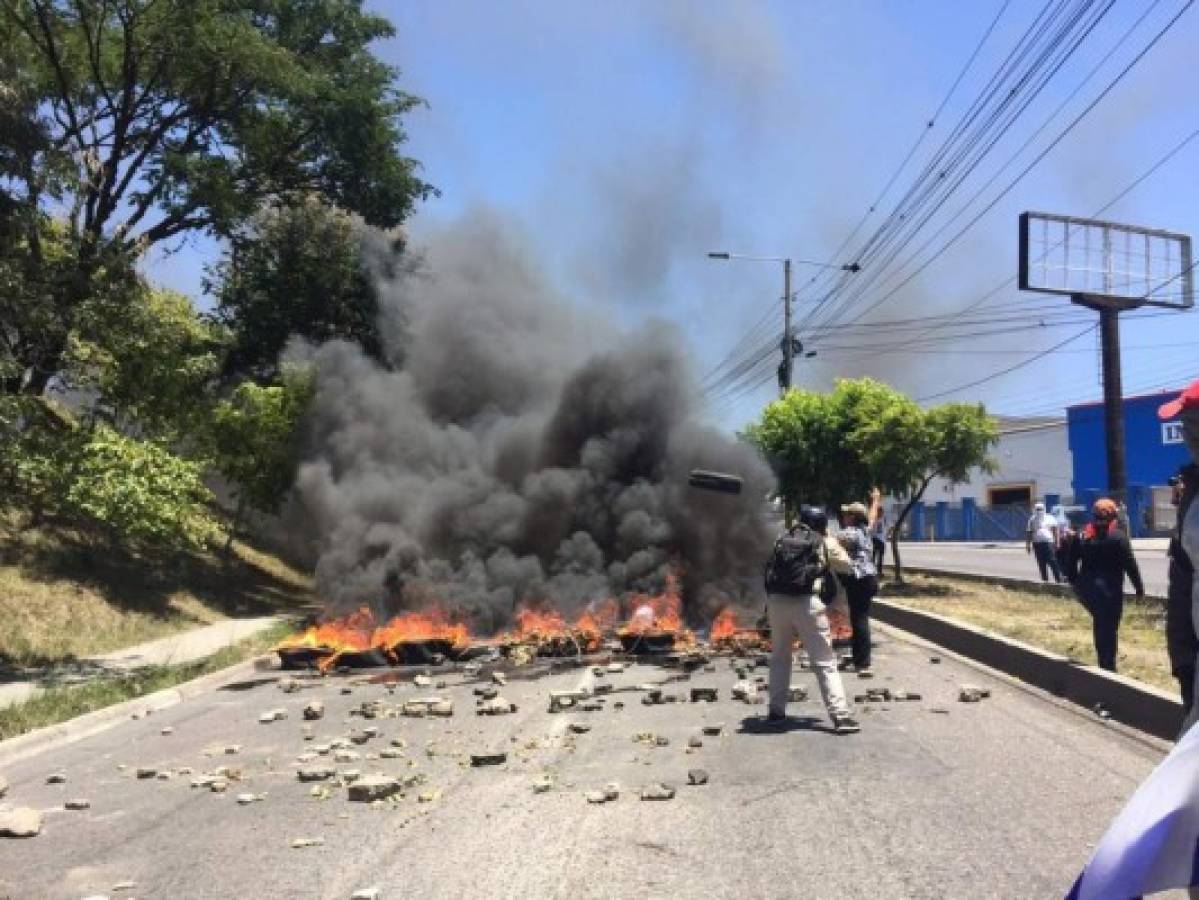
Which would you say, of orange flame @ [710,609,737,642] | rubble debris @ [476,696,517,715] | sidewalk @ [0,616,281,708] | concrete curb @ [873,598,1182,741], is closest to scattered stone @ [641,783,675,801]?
rubble debris @ [476,696,517,715]

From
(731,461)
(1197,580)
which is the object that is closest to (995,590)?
(731,461)

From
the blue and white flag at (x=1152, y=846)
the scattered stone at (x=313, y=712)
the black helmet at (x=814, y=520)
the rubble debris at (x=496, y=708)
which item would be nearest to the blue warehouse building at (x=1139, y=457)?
the black helmet at (x=814, y=520)

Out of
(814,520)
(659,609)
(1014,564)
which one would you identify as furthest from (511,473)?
(1014,564)

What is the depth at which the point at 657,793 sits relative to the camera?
19.5 feet

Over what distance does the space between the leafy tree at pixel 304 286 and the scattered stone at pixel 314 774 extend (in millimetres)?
15339

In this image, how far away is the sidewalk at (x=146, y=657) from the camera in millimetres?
10555

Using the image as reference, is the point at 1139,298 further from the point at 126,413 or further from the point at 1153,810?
the point at 1153,810

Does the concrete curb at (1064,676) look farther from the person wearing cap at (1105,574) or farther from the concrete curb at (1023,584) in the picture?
the concrete curb at (1023,584)

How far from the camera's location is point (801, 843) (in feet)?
16.5

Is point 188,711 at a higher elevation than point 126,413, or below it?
below

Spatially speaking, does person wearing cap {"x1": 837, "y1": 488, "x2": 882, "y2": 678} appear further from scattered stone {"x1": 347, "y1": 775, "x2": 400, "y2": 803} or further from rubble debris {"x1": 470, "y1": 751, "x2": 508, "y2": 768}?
scattered stone {"x1": 347, "y1": 775, "x2": 400, "y2": 803}

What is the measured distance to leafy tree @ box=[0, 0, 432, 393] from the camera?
36.1 ft

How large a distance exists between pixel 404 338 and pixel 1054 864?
675 inches

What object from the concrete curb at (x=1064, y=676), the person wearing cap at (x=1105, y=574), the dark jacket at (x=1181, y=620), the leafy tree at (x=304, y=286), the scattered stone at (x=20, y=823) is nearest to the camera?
the dark jacket at (x=1181, y=620)
